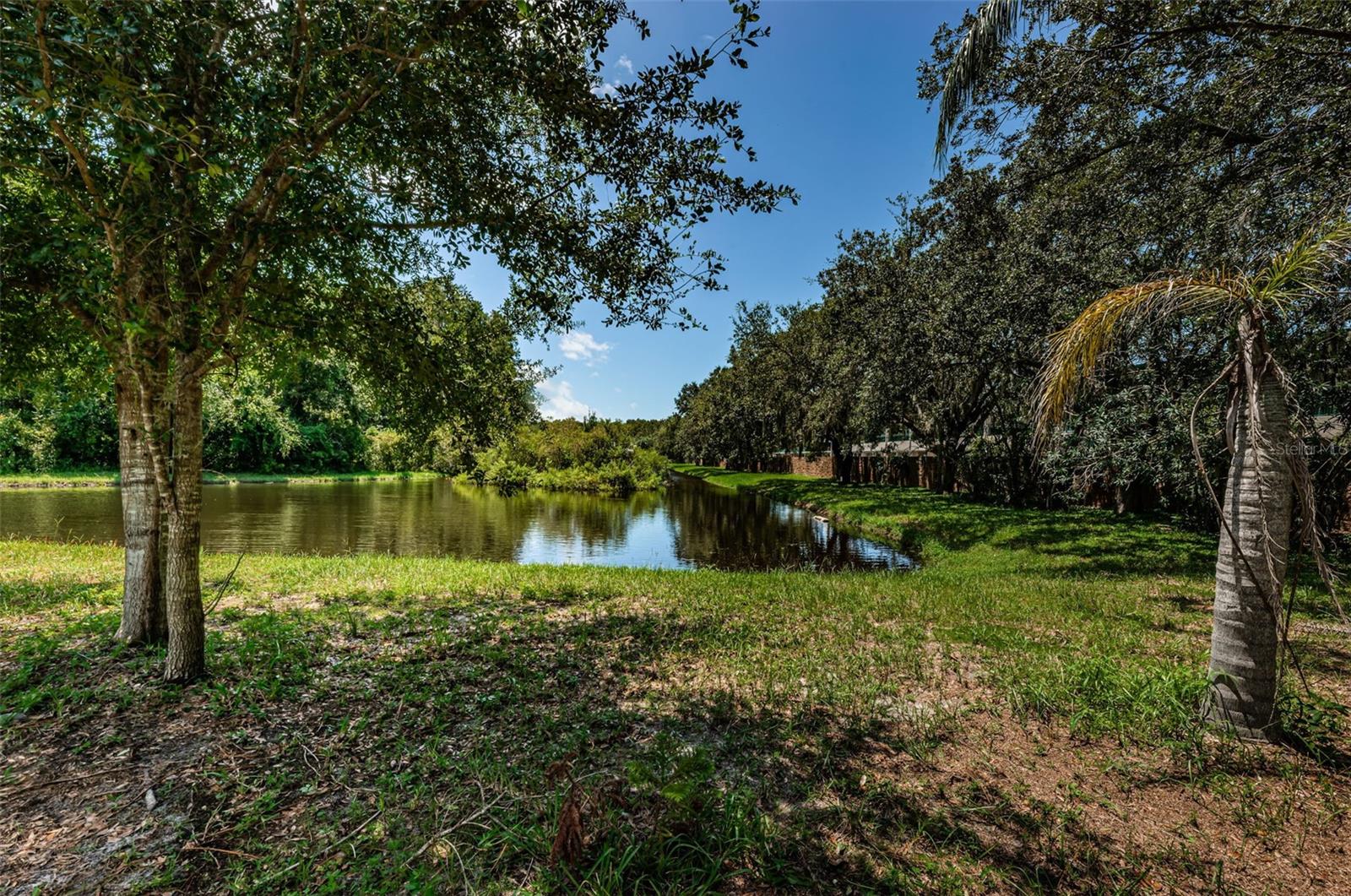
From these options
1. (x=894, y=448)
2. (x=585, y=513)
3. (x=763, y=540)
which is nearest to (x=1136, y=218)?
(x=763, y=540)

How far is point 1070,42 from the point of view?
6422mm

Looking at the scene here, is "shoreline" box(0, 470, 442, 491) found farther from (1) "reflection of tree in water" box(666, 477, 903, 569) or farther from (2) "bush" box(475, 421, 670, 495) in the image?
(1) "reflection of tree in water" box(666, 477, 903, 569)

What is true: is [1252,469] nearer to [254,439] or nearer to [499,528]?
[499,528]

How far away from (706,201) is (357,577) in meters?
7.77

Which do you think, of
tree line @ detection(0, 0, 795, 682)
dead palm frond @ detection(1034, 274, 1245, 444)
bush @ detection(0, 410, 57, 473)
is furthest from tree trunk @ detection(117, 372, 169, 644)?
bush @ detection(0, 410, 57, 473)

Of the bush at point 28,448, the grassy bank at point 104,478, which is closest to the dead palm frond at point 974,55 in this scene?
the grassy bank at point 104,478

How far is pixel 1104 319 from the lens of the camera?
11.6 ft

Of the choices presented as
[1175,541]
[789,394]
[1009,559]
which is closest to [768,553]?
[1009,559]

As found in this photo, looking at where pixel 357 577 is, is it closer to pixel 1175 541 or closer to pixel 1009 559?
pixel 1009 559

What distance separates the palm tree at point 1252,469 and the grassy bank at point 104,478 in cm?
2938

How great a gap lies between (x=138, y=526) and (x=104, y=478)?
45.9 metres

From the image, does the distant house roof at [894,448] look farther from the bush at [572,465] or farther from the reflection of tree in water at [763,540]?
the bush at [572,465]

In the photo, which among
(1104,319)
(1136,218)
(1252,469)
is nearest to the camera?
(1252,469)

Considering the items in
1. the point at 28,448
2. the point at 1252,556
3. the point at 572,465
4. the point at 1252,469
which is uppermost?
the point at 28,448
